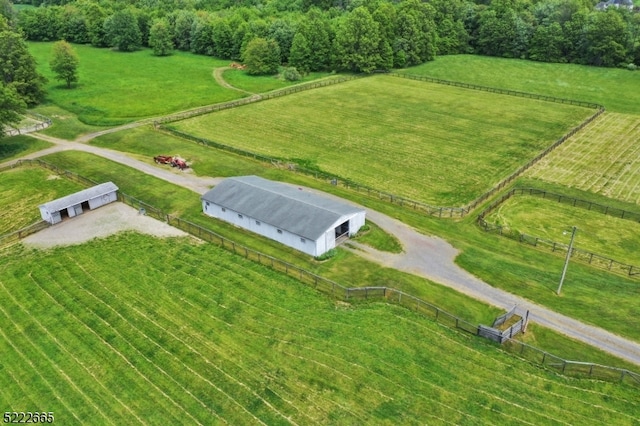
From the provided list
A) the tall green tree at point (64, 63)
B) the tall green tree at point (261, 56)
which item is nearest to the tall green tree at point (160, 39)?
the tall green tree at point (261, 56)

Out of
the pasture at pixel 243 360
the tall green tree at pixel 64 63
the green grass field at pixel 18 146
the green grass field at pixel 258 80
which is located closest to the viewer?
the pasture at pixel 243 360

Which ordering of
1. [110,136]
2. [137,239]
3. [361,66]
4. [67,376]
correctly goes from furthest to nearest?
[361,66] → [110,136] → [137,239] → [67,376]

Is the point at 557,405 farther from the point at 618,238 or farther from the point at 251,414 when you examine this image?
the point at 618,238

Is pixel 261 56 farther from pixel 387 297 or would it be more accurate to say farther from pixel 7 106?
pixel 387 297

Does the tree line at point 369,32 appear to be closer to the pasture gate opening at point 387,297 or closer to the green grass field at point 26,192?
the green grass field at point 26,192

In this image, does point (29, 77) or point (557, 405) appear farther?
point (29, 77)

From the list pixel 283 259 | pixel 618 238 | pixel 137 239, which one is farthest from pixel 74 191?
pixel 618 238
